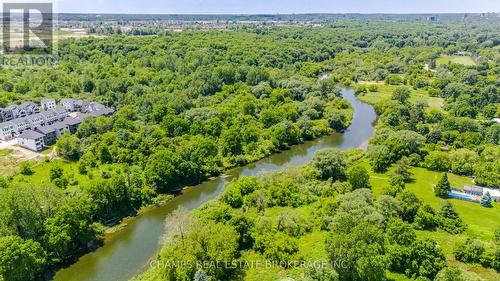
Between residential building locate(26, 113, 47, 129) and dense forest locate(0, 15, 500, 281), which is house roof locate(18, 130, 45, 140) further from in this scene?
dense forest locate(0, 15, 500, 281)

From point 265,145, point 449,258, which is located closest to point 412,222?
Answer: point 449,258

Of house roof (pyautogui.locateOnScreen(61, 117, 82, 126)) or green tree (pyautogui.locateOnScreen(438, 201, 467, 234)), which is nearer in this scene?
green tree (pyautogui.locateOnScreen(438, 201, 467, 234))

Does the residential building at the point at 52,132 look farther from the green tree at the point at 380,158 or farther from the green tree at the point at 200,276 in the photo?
the green tree at the point at 380,158

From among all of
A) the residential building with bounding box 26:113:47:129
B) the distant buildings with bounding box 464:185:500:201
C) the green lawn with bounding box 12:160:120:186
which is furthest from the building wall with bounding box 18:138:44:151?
the distant buildings with bounding box 464:185:500:201

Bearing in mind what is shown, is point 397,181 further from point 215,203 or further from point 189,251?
point 189,251

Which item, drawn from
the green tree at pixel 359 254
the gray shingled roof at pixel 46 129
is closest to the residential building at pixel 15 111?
the gray shingled roof at pixel 46 129

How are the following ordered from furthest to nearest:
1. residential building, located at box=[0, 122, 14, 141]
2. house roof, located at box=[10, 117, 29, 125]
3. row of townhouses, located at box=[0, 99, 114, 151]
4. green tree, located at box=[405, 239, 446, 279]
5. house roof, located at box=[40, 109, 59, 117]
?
house roof, located at box=[40, 109, 59, 117]
house roof, located at box=[10, 117, 29, 125]
residential building, located at box=[0, 122, 14, 141]
row of townhouses, located at box=[0, 99, 114, 151]
green tree, located at box=[405, 239, 446, 279]

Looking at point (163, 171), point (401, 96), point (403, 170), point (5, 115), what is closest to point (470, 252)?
point (403, 170)

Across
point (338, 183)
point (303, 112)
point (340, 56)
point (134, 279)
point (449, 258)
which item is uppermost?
point (340, 56)
